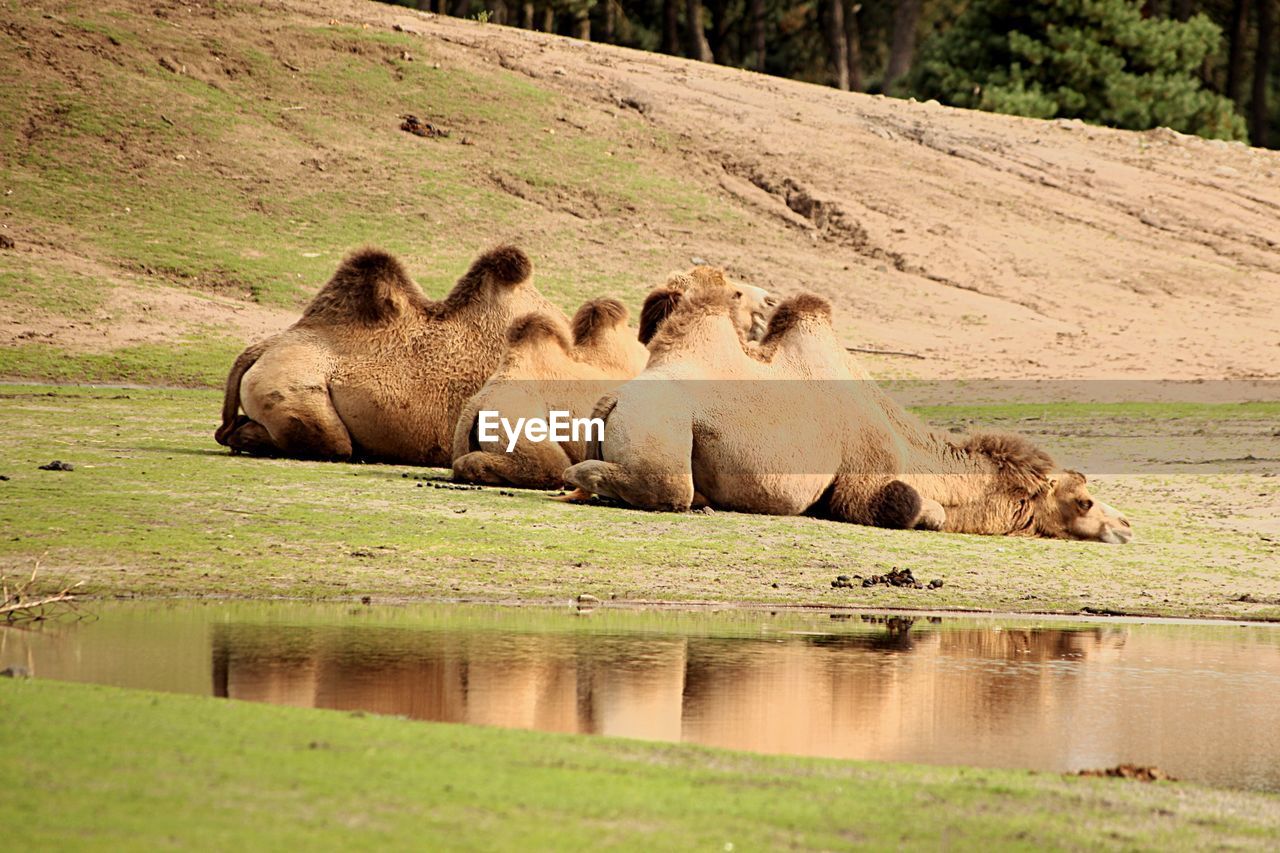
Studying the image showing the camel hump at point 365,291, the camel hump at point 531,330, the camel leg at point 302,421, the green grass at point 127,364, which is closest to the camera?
the camel hump at point 531,330

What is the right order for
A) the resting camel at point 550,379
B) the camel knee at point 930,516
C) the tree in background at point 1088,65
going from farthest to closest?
1. the tree in background at point 1088,65
2. the resting camel at point 550,379
3. the camel knee at point 930,516

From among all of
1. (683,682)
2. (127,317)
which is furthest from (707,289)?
(127,317)

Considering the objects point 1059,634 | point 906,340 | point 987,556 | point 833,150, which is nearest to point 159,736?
point 1059,634

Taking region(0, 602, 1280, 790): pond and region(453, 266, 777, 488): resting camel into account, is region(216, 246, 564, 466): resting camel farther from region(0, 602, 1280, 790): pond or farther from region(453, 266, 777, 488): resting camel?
region(0, 602, 1280, 790): pond

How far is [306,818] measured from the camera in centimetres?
431

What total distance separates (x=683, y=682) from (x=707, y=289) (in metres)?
5.56

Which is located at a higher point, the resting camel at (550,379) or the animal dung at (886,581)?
the resting camel at (550,379)

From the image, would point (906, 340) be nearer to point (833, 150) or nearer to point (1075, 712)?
point (833, 150)

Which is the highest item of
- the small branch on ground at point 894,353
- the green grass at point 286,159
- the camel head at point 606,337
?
the green grass at point 286,159

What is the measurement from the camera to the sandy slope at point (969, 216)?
25422 mm

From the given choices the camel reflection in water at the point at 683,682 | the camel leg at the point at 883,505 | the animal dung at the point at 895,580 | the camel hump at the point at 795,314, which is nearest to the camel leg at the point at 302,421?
the camel hump at the point at 795,314

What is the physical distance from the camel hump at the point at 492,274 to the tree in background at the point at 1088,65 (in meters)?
30.2

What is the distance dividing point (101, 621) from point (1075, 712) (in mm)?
3937

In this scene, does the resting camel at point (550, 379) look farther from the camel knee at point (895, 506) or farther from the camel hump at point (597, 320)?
the camel knee at point (895, 506)
